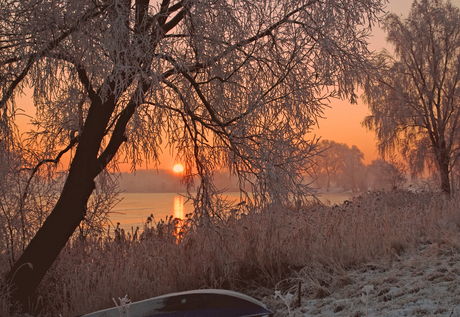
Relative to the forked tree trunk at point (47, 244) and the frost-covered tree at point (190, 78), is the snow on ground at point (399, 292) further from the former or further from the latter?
the forked tree trunk at point (47, 244)

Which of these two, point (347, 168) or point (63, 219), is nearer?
point (63, 219)

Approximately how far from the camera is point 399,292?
346 centimetres

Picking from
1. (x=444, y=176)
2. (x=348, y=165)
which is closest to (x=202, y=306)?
(x=444, y=176)

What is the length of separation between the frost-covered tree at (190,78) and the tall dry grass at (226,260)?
0.50 m

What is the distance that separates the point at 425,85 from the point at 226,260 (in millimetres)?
14904

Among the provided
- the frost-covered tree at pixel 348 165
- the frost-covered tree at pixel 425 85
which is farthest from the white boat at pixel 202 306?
the frost-covered tree at pixel 348 165

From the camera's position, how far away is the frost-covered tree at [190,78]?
4016mm

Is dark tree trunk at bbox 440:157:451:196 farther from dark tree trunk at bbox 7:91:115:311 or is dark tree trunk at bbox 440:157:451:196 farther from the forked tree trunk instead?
the forked tree trunk

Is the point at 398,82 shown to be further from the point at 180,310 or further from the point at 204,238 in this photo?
the point at 180,310

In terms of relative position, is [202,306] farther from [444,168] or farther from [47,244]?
[444,168]

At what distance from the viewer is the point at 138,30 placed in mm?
3936

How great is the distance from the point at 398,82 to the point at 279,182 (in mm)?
14805

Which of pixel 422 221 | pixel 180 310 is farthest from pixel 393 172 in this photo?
pixel 180 310

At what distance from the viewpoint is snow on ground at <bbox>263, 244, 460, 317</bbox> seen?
10.1ft
